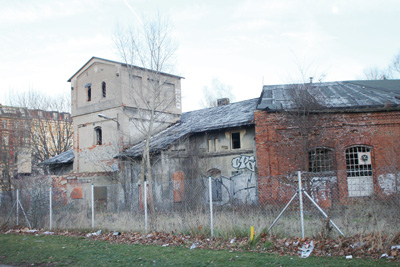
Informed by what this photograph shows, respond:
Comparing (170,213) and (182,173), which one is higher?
(182,173)

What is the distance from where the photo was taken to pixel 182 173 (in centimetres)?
2047

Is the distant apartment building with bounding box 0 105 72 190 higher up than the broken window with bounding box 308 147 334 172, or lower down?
higher up

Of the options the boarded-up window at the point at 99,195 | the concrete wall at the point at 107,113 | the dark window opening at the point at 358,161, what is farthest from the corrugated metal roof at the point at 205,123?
the dark window opening at the point at 358,161

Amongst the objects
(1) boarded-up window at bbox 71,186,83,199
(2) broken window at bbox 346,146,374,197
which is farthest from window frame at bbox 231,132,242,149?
(1) boarded-up window at bbox 71,186,83,199

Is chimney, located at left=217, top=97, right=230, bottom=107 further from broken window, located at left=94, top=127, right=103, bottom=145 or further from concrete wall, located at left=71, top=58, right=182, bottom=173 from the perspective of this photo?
broken window, located at left=94, top=127, right=103, bottom=145

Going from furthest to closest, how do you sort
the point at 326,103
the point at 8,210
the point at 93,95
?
the point at 93,95 → the point at 326,103 → the point at 8,210

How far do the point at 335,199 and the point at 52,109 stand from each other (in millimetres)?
32880

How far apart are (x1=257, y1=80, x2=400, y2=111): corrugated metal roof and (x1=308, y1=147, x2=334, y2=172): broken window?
216cm

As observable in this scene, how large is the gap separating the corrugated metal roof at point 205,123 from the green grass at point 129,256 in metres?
9.55

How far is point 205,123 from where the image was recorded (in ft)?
69.7

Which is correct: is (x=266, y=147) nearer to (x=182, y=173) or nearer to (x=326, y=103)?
(x=326, y=103)

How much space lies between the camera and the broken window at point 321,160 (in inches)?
660

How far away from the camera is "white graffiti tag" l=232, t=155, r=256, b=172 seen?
60.8ft

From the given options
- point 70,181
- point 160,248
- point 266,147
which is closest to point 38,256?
→ point 160,248
